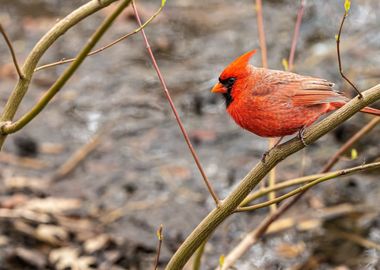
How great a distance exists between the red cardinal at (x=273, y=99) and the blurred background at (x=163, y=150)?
653 millimetres

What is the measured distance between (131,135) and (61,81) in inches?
147

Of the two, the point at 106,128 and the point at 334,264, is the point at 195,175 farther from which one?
the point at 334,264

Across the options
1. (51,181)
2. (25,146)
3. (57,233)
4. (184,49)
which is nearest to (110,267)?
(57,233)

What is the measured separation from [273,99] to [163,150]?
103 inches

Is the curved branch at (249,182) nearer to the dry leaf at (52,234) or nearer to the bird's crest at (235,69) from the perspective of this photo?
the bird's crest at (235,69)

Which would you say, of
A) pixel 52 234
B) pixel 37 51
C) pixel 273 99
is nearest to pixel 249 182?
pixel 273 99

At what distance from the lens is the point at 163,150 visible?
5.61 metres

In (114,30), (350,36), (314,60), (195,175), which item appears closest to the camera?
(195,175)

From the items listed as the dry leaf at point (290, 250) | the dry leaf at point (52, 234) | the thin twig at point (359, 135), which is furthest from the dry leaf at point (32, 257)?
the thin twig at point (359, 135)

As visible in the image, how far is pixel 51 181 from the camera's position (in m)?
5.00

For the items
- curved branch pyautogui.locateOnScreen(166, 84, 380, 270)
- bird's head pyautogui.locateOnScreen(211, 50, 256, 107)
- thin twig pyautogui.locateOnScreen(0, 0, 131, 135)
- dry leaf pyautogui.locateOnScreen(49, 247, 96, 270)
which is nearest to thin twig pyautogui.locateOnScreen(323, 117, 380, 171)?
→ bird's head pyautogui.locateOnScreen(211, 50, 256, 107)

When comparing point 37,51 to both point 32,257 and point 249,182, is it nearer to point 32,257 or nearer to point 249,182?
point 249,182

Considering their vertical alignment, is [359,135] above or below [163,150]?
below

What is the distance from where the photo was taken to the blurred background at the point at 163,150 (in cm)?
438
